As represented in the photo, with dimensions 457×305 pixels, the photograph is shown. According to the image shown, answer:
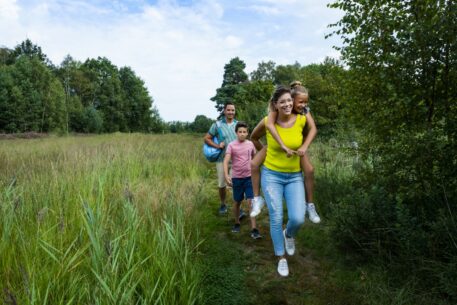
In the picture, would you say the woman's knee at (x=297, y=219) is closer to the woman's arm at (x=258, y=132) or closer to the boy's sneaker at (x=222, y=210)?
the woman's arm at (x=258, y=132)

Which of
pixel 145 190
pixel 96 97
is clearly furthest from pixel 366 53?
pixel 96 97

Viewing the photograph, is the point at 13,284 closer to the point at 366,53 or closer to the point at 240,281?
the point at 240,281

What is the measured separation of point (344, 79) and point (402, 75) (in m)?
1.18

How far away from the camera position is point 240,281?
3277mm

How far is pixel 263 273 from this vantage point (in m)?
3.48

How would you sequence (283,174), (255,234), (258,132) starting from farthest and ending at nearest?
(255,234)
(258,132)
(283,174)

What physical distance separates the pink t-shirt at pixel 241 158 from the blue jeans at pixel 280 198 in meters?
1.39

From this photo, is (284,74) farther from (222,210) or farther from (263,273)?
(263,273)

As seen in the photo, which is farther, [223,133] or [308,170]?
[223,133]

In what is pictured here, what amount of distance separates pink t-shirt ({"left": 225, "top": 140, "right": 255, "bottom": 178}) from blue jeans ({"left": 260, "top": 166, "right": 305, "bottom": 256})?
1.39m

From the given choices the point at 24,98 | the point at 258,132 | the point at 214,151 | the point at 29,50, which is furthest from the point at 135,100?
the point at 258,132

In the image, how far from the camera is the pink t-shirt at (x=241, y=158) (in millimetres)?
4805

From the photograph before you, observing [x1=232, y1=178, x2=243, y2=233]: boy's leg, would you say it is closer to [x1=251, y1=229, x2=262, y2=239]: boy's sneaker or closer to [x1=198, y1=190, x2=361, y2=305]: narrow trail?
[x1=198, y1=190, x2=361, y2=305]: narrow trail

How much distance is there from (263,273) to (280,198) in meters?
0.86
